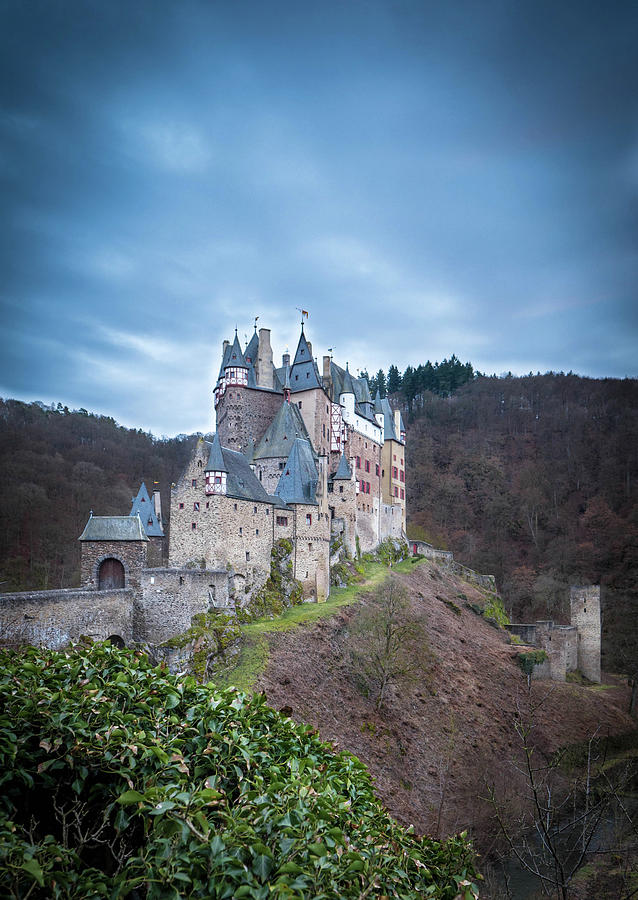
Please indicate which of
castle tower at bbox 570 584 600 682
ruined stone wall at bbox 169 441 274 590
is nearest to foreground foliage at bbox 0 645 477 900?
ruined stone wall at bbox 169 441 274 590

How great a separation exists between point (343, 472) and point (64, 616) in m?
23.9

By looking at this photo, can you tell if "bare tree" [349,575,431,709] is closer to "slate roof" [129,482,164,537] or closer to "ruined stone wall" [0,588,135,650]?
"ruined stone wall" [0,588,135,650]

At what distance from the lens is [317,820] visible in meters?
5.10

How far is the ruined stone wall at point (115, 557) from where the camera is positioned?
2269 centimetres

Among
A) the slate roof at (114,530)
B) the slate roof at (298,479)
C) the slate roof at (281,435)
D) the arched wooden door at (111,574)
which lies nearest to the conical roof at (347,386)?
the slate roof at (281,435)

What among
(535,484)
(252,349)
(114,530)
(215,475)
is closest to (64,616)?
(114,530)

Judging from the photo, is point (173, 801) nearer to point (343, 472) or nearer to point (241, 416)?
point (241, 416)

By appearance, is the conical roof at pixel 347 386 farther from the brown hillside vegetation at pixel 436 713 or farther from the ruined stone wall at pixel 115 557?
the ruined stone wall at pixel 115 557

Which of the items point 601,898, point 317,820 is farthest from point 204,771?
point 601,898

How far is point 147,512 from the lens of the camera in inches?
1420

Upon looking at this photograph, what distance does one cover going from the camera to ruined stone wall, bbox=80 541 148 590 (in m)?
22.7

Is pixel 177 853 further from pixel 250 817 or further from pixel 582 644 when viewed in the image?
pixel 582 644

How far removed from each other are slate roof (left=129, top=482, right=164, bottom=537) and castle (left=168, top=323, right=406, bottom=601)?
20.5ft

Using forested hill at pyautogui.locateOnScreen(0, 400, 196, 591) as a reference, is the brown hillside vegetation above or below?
below
